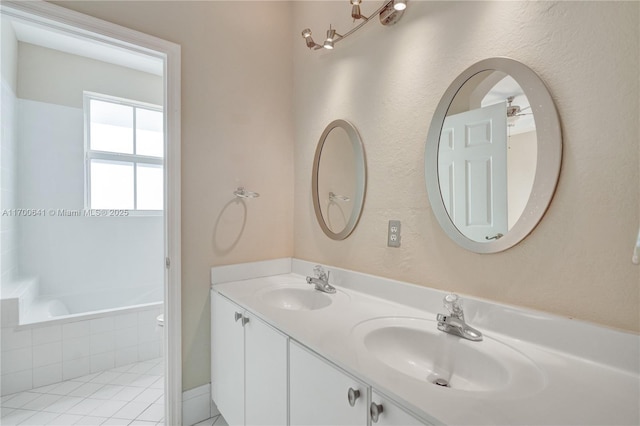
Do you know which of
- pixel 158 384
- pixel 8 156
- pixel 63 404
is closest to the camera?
pixel 63 404

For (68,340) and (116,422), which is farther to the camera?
(68,340)

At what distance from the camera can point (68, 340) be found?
212 cm

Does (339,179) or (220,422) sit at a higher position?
(339,179)

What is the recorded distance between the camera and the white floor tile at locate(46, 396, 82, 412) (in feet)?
5.82

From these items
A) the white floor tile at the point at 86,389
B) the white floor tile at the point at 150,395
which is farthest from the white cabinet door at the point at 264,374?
the white floor tile at the point at 86,389

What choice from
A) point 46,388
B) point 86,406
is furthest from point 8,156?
point 86,406

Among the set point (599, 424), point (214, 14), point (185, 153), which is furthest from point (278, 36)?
point (599, 424)

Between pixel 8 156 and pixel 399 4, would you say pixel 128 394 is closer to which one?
pixel 8 156

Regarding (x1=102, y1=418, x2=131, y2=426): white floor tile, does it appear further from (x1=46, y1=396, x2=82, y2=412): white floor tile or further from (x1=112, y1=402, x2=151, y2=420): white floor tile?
(x1=46, y1=396, x2=82, y2=412): white floor tile

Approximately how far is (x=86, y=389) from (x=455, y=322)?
2465mm

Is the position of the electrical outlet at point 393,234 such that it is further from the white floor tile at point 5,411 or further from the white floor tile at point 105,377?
the white floor tile at point 5,411

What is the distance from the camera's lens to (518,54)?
3.18ft

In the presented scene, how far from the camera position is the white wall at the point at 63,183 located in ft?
8.04

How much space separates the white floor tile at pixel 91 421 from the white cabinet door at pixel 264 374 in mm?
1047
